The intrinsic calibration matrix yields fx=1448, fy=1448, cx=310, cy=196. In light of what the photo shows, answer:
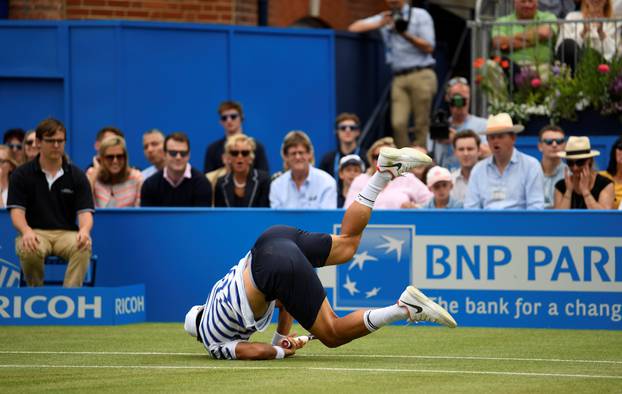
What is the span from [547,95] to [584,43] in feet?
2.43

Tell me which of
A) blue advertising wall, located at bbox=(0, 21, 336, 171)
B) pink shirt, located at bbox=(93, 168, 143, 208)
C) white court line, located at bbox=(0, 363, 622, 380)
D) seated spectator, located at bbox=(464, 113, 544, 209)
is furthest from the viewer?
blue advertising wall, located at bbox=(0, 21, 336, 171)

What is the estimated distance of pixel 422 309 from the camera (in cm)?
1000

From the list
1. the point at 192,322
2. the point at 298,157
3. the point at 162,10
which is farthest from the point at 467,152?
the point at 162,10

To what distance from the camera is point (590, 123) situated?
55.7 ft

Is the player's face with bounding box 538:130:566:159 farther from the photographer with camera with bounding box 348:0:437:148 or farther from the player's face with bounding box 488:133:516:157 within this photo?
the photographer with camera with bounding box 348:0:437:148

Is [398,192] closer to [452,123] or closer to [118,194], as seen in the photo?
[452,123]

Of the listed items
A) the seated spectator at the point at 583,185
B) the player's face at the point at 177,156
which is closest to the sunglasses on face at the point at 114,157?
the player's face at the point at 177,156

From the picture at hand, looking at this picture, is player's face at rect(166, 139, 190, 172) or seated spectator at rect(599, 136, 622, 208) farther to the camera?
player's face at rect(166, 139, 190, 172)

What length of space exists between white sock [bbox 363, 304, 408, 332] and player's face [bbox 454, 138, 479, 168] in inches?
202

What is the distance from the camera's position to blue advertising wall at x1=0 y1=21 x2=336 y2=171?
63.1ft

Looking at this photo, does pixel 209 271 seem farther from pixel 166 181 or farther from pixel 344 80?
pixel 344 80

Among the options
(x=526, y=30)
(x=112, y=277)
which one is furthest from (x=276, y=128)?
(x=112, y=277)

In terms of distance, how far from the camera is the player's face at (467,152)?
15.1m

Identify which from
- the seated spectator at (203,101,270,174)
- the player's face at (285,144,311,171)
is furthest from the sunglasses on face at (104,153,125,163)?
the seated spectator at (203,101,270,174)
